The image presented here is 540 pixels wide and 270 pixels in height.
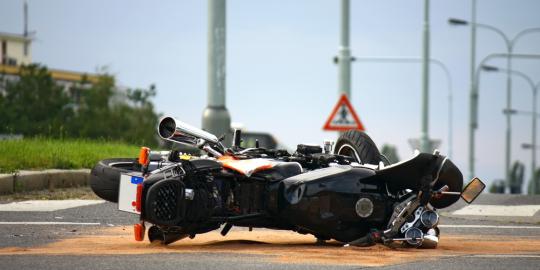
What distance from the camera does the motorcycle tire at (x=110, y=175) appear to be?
41.5 feet

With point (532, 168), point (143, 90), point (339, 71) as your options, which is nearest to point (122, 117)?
point (143, 90)

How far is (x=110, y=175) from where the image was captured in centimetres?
1266

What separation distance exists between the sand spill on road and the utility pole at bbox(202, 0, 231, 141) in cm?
947

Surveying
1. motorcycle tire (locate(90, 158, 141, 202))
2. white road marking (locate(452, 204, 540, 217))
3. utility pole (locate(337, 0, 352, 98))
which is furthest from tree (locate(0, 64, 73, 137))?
motorcycle tire (locate(90, 158, 141, 202))

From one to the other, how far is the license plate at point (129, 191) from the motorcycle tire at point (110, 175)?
1078 mm

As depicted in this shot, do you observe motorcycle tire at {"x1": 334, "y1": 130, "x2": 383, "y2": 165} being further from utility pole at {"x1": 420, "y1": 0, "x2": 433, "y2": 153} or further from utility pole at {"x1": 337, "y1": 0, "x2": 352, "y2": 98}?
utility pole at {"x1": 420, "y1": 0, "x2": 433, "y2": 153}

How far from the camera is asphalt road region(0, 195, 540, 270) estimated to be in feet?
32.1

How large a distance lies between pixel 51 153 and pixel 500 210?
7.68 m

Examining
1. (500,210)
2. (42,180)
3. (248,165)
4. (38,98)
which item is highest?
(38,98)

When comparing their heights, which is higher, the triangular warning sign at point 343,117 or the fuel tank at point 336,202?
the triangular warning sign at point 343,117

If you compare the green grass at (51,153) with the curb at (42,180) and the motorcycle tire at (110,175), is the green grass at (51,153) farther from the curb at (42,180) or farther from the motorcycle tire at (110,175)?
the motorcycle tire at (110,175)

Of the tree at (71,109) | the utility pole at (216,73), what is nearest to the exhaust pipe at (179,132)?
the utility pole at (216,73)

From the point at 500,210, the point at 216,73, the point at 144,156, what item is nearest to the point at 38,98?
the point at 216,73

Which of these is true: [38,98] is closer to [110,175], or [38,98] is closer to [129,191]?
[110,175]
